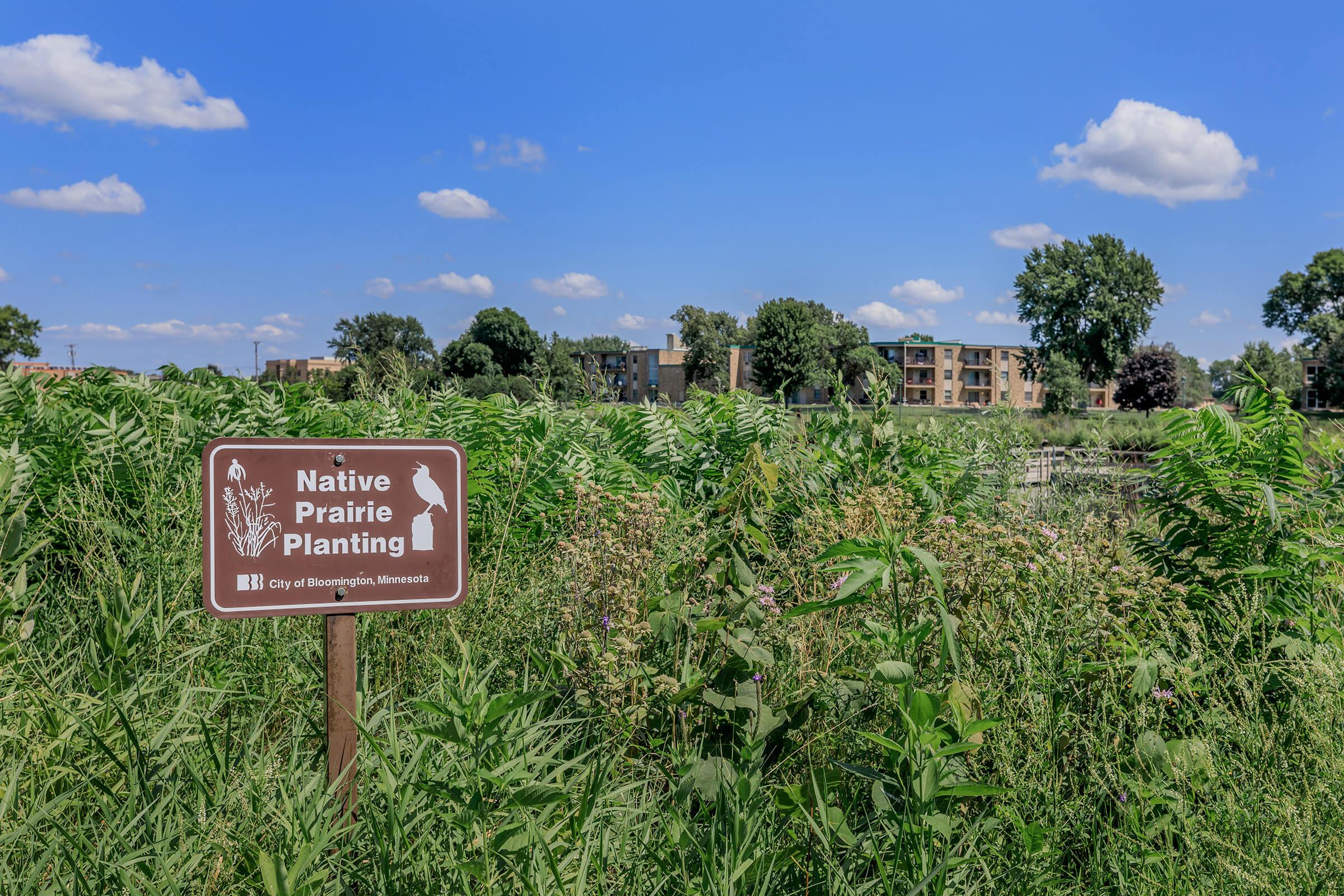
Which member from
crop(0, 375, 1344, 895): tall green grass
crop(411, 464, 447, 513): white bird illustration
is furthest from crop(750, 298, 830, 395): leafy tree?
crop(411, 464, 447, 513): white bird illustration

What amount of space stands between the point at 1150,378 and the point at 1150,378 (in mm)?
34

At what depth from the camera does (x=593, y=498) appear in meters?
3.12

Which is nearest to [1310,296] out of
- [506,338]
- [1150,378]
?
[1150,378]

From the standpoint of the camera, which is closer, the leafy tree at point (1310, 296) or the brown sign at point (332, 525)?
the brown sign at point (332, 525)

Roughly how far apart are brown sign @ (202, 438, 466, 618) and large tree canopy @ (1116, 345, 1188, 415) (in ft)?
184

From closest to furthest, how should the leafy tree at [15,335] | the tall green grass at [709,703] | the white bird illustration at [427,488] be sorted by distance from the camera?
the tall green grass at [709,703] → the white bird illustration at [427,488] → the leafy tree at [15,335]

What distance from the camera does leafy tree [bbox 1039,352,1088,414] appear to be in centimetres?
4869

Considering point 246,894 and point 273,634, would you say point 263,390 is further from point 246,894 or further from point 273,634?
point 246,894

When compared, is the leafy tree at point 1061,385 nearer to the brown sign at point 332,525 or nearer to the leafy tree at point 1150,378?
the leafy tree at point 1150,378

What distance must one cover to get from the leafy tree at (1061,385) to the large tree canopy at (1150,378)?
2.49 metres

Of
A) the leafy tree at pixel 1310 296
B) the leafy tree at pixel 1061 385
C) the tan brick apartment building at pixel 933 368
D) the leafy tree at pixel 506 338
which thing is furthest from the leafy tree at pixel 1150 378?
the leafy tree at pixel 506 338

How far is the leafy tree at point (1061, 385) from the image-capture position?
4869 centimetres

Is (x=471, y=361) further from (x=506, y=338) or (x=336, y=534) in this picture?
(x=336, y=534)

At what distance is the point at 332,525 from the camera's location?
2.48m
